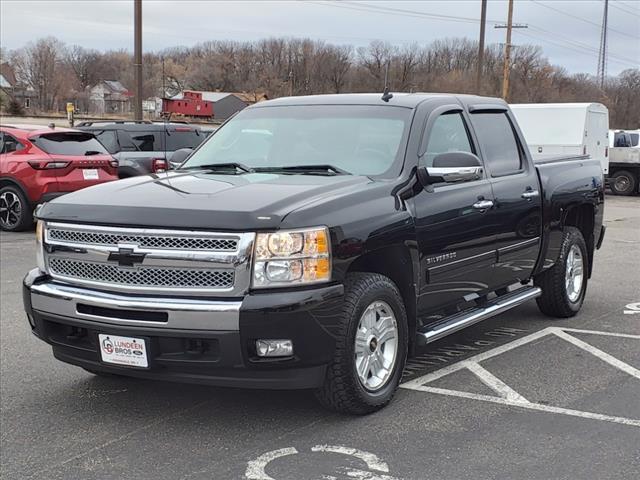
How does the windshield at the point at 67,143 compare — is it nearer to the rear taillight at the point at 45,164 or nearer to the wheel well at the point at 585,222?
the rear taillight at the point at 45,164

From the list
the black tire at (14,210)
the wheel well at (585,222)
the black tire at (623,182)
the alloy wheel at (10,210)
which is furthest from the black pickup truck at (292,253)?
the black tire at (623,182)

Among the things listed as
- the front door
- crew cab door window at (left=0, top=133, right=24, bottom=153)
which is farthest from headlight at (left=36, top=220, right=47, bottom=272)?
crew cab door window at (left=0, top=133, right=24, bottom=153)

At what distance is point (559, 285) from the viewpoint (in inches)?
266

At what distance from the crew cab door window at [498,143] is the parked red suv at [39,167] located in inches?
319

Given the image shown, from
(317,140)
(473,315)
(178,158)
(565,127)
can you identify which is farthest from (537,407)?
(565,127)

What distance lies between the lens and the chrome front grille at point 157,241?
376cm

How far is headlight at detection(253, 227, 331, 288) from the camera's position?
3736 mm

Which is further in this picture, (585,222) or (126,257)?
(585,222)

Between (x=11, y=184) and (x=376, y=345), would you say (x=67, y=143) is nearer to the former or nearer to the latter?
(x=11, y=184)

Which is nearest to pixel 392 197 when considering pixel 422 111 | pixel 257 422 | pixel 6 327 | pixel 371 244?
pixel 371 244

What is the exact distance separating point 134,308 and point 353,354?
1166 millimetres

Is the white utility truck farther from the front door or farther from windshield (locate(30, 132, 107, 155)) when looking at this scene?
the front door

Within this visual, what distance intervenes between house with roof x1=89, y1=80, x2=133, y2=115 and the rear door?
107467 millimetres

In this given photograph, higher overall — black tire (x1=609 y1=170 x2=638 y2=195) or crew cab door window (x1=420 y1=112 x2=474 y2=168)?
crew cab door window (x1=420 y1=112 x2=474 y2=168)
